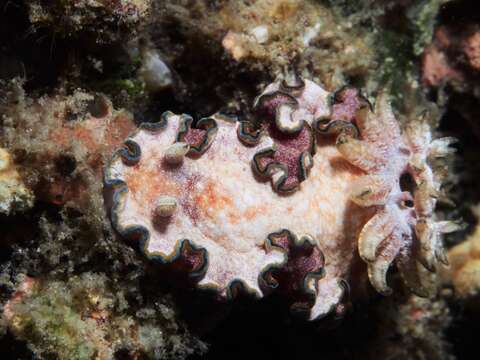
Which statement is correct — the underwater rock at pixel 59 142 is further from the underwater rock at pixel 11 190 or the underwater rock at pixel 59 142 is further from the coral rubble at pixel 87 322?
the coral rubble at pixel 87 322

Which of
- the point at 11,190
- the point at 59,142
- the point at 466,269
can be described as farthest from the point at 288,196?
the point at 466,269

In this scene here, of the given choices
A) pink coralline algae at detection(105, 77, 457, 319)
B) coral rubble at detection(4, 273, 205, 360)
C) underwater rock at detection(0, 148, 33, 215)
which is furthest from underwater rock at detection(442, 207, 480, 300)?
underwater rock at detection(0, 148, 33, 215)

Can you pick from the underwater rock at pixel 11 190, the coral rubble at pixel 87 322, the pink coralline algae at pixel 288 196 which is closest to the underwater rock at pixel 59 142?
the underwater rock at pixel 11 190

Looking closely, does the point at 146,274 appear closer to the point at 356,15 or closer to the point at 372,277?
the point at 372,277

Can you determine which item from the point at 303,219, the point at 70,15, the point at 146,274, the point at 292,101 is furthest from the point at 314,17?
the point at 146,274

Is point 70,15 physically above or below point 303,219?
above

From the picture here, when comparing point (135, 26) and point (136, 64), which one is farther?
point (136, 64)

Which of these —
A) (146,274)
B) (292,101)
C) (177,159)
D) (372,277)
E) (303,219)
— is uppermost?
(292,101)

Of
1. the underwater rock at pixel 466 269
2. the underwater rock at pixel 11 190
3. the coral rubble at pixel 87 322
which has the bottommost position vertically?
the underwater rock at pixel 466 269

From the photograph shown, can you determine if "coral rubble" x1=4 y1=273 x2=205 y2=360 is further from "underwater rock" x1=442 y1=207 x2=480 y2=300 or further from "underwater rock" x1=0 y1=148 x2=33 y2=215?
"underwater rock" x1=442 y1=207 x2=480 y2=300
